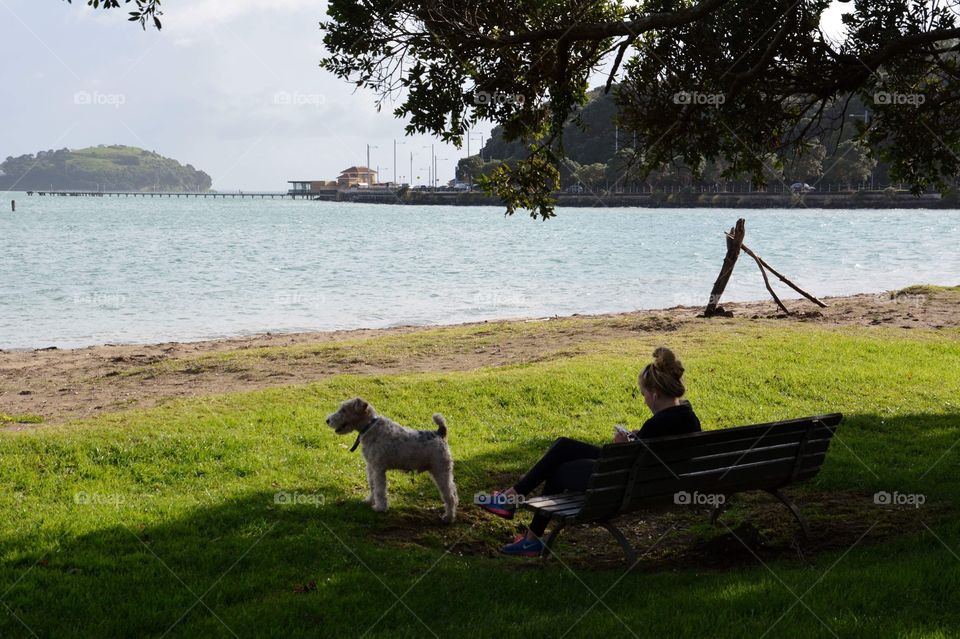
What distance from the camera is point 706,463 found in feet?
20.1

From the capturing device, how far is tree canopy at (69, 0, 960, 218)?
30.5ft

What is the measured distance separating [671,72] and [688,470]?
20.0 feet

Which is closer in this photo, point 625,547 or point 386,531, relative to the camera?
point 625,547

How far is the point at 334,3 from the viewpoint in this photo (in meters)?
9.11

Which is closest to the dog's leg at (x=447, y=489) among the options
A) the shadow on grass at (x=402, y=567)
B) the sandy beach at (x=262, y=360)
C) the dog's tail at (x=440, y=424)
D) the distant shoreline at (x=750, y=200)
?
the shadow on grass at (x=402, y=567)

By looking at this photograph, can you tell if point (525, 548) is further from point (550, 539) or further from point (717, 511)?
point (717, 511)

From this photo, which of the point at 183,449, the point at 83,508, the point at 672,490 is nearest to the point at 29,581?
the point at 83,508

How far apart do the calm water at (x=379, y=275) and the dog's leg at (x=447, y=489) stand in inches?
766

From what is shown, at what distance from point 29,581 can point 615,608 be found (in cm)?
369

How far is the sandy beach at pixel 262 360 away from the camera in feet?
44.4

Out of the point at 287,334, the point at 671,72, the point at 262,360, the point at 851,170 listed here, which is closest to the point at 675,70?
the point at 671,72

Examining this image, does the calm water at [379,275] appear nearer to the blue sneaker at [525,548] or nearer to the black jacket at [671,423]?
the blue sneaker at [525,548]

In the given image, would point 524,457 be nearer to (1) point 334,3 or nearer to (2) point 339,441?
(2) point 339,441

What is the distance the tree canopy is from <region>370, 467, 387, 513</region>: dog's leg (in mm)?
4075
